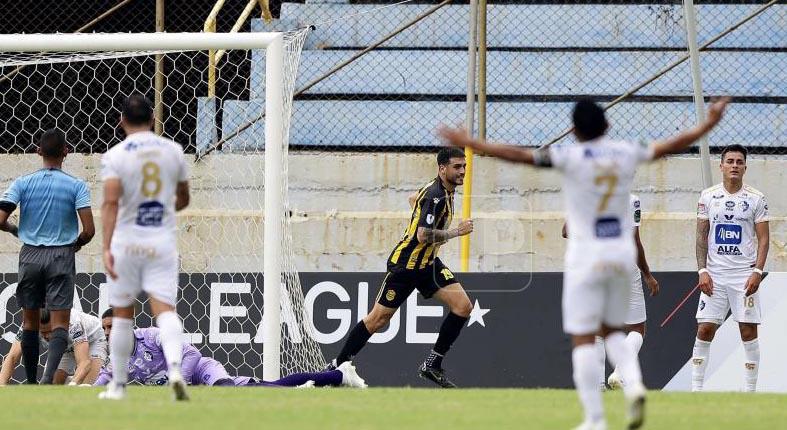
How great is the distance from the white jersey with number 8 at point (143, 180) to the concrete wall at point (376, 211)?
5.36 metres

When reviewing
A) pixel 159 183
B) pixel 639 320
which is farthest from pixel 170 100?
pixel 159 183

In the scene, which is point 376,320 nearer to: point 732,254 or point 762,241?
point 732,254

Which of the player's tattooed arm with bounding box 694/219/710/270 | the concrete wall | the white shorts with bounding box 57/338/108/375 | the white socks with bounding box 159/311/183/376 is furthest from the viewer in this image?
the concrete wall

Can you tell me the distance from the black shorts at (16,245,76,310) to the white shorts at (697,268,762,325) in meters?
5.32

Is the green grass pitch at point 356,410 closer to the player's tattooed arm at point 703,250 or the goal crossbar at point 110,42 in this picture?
the player's tattooed arm at point 703,250

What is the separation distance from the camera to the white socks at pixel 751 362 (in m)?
11.9

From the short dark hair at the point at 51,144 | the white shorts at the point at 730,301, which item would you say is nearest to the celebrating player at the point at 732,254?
the white shorts at the point at 730,301

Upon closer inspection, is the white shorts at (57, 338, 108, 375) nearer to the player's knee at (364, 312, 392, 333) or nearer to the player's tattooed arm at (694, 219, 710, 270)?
the player's knee at (364, 312, 392, 333)

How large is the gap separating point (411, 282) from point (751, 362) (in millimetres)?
2969

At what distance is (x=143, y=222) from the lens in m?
8.15

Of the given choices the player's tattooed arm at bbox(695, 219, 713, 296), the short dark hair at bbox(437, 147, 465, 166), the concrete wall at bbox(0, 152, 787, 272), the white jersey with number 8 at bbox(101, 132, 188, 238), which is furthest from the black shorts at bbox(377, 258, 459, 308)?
the white jersey with number 8 at bbox(101, 132, 188, 238)

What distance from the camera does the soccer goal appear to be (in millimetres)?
11797

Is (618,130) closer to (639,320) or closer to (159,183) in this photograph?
(639,320)

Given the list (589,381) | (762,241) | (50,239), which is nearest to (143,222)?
(589,381)
